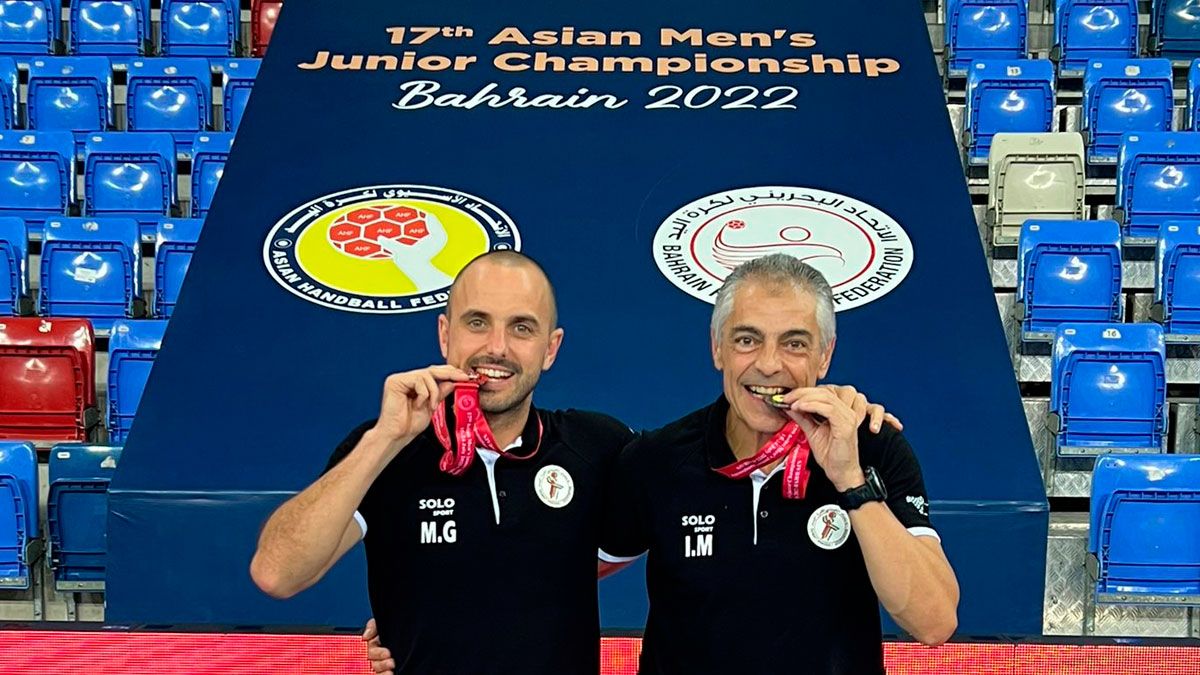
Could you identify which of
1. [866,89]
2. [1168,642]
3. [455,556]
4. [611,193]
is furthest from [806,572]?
[866,89]

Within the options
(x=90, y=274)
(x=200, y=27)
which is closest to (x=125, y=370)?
(x=90, y=274)

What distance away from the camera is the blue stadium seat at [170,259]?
8109 mm

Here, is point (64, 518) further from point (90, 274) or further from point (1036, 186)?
point (1036, 186)

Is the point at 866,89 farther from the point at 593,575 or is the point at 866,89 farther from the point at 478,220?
the point at 593,575

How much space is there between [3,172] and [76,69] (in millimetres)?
1272

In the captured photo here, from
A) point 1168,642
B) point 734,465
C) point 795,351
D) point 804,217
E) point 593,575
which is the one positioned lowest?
point 1168,642

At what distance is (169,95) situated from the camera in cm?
1005

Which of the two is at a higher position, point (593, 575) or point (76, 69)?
point (76, 69)

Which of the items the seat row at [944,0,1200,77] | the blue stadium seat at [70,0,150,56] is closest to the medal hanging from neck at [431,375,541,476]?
the seat row at [944,0,1200,77]

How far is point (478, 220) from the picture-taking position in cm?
655

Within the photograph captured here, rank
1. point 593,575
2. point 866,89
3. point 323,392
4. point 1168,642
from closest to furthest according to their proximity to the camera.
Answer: point 593,575
point 1168,642
point 323,392
point 866,89

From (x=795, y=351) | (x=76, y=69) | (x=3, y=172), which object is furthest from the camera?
(x=76, y=69)

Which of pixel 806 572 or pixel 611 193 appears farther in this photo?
pixel 611 193

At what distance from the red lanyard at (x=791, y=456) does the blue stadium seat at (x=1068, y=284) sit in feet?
17.1
